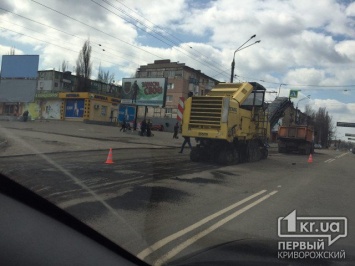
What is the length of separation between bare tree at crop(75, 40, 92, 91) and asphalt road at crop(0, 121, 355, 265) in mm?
42691

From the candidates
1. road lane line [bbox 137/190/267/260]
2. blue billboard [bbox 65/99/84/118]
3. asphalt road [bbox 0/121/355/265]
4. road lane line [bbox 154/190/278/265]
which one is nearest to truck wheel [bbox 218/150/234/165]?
asphalt road [bbox 0/121/355/265]

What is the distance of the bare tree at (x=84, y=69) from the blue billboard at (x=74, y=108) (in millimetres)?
7137

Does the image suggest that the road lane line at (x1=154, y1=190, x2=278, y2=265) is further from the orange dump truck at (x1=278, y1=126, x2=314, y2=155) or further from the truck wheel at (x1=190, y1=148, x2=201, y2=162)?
the orange dump truck at (x1=278, y1=126, x2=314, y2=155)

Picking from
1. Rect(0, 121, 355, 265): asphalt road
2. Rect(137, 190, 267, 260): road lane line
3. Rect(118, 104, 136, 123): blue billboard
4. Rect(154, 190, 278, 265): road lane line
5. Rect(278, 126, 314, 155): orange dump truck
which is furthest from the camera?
Rect(118, 104, 136, 123): blue billboard

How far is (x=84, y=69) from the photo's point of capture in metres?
55.2

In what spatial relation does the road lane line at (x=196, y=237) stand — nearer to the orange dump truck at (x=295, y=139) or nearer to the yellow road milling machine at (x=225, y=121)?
the yellow road milling machine at (x=225, y=121)

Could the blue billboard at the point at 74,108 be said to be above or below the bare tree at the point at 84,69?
below

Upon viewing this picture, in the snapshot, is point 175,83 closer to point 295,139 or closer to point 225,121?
point 295,139

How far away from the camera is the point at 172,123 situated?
61.9 metres

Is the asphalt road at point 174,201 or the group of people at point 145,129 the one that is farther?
the group of people at point 145,129

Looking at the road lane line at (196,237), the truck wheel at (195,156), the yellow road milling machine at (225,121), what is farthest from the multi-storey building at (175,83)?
the road lane line at (196,237)

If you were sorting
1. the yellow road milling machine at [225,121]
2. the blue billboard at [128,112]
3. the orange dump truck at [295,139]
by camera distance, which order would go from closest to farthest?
the yellow road milling machine at [225,121] < the orange dump truck at [295,139] < the blue billboard at [128,112]

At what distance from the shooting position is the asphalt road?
15.9 ft

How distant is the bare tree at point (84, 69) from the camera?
53.3 m
